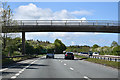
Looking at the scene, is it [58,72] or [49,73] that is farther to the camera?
[58,72]

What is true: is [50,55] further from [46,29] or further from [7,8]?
[7,8]

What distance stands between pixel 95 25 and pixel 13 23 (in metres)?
16.7

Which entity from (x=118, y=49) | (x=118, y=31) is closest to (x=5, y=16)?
(x=118, y=31)

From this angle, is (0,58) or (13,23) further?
(13,23)

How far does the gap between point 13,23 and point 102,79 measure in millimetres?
26293

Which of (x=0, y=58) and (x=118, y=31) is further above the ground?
(x=118, y=31)

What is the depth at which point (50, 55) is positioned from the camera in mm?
56906

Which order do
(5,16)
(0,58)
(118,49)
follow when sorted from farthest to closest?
(118,49) → (5,16) → (0,58)

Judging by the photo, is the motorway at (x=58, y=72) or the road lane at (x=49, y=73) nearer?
the road lane at (x=49, y=73)

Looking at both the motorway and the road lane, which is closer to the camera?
the road lane

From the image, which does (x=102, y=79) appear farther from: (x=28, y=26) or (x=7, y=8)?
(x=28, y=26)

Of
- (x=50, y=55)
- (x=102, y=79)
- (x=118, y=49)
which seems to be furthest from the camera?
(x=118, y=49)

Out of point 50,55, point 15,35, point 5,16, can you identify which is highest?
point 5,16

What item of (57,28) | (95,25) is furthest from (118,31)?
(57,28)
